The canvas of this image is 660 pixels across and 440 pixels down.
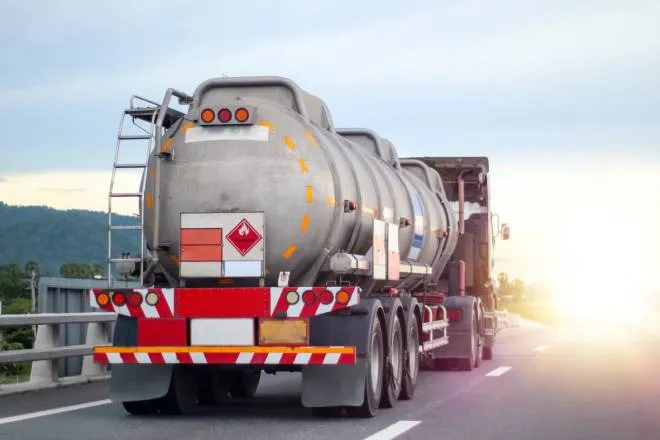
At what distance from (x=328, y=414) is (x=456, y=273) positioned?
380 inches

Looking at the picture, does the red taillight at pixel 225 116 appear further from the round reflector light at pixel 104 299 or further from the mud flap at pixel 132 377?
the mud flap at pixel 132 377

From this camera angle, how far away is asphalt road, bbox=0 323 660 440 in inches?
432

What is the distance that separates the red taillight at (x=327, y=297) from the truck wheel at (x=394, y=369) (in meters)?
1.67

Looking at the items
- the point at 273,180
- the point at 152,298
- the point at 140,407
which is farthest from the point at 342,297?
the point at 140,407

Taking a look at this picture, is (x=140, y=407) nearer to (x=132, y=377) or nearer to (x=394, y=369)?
(x=132, y=377)

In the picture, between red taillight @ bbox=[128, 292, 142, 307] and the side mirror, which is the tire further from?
the side mirror

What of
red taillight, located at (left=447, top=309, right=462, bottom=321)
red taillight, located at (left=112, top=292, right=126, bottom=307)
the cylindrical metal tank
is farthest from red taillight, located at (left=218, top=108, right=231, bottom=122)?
red taillight, located at (left=447, top=309, right=462, bottom=321)

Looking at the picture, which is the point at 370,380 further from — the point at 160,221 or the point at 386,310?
the point at 160,221

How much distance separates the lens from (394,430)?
Result: 36.7 feet

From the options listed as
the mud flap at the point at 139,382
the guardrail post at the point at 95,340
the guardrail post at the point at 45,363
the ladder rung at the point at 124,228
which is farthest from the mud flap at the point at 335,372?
the guardrail post at the point at 95,340

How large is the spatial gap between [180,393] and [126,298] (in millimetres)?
1349

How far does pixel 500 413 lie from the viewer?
1300 cm

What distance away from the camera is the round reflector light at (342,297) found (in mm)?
→ 12016

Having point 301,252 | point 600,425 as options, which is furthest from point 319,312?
point 600,425
